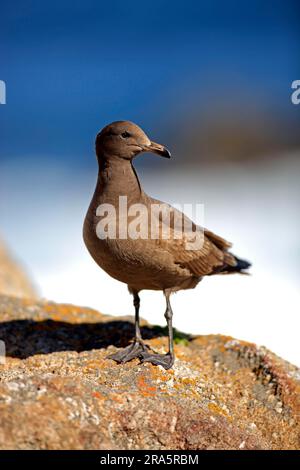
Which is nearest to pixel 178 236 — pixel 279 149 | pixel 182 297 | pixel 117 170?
pixel 117 170

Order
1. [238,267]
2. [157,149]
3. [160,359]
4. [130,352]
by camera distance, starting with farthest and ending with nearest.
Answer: [238,267], [130,352], [157,149], [160,359]

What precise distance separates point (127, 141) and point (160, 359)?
2.49 m

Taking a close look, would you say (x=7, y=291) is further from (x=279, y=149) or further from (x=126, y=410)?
(x=279, y=149)

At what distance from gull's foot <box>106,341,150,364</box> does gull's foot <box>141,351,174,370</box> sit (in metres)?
0.11

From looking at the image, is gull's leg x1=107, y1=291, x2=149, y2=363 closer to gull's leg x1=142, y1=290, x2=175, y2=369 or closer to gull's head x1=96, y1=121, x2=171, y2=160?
gull's leg x1=142, y1=290, x2=175, y2=369

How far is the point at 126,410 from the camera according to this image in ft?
18.9

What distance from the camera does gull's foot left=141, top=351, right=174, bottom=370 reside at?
7172 millimetres

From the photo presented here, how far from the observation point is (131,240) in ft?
23.3

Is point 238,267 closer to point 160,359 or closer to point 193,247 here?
point 193,247

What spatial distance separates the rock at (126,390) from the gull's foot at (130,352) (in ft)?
0.36

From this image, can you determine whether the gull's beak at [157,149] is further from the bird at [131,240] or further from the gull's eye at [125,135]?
the gull's eye at [125,135]

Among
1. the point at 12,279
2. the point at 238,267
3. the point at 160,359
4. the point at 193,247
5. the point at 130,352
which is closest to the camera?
the point at 160,359

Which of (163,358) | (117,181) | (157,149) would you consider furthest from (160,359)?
(157,149)

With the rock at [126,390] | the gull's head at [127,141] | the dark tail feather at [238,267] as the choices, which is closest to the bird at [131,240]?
the gull's head at [127,141]
